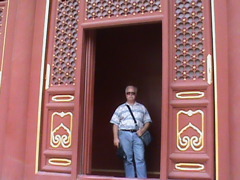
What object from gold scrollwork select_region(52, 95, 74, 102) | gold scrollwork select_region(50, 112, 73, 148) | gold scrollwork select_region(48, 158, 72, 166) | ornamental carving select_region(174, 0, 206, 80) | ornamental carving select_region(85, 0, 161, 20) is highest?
ornamental carving select_region(85, 0, 161, 20)

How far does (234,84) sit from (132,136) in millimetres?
1575

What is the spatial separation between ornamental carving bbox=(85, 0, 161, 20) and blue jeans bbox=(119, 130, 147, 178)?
153 cm

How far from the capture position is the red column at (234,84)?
12.8 feet

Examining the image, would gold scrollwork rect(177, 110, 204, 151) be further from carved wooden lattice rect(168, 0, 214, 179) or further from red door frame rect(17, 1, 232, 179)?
red door frame rect(17, 1, 232, 179)

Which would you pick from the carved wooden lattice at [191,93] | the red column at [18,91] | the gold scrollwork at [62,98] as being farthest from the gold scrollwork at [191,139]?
the red column at [18,91]

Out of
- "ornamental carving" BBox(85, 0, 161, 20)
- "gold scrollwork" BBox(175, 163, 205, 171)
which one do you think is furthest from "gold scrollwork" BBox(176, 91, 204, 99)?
"ornamental carving" BBox(85, 0, 161, 20)

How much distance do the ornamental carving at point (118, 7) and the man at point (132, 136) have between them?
1251 mm

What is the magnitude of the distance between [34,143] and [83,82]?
101cm

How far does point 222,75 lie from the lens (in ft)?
13.6

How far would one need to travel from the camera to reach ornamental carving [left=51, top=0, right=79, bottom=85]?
4.95 m

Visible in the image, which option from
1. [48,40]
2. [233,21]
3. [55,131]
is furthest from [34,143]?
[233,21]

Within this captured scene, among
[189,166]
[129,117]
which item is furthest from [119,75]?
[189,166]

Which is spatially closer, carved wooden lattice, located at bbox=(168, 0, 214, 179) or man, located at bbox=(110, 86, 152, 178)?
carved wooden lattice, located at bbox=(168, 0, 214, 179)

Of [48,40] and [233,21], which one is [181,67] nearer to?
[233,21]
